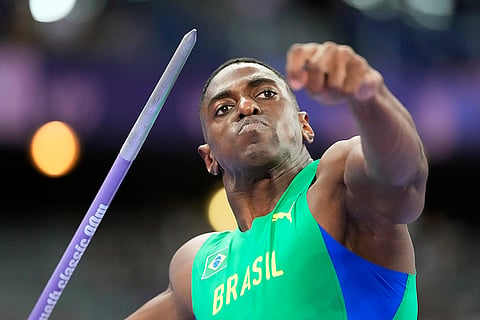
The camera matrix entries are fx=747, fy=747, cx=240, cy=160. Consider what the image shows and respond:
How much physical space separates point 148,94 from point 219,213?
330 cm

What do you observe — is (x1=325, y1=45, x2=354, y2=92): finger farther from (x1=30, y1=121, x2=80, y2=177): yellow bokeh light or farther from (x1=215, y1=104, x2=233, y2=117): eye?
(x1=30, y1=121, x2=80, y2=177): yellow bokeh light

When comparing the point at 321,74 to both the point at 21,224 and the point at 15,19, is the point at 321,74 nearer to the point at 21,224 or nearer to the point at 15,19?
the point at 15,19

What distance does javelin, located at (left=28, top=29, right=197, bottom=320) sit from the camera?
284 cm

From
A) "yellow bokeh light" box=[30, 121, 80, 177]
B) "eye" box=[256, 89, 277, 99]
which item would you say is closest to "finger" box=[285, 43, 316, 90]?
"eye" box=[256, 89, 277, 99]

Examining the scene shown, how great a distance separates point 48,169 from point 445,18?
592 cm

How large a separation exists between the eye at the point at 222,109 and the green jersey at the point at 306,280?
0.49 m

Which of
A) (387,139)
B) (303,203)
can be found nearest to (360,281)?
(303,203)

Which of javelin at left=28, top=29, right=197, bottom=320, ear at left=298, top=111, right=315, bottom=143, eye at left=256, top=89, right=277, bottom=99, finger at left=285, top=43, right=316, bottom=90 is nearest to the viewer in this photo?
Answer: finger at left=285, top=43, right=316, bottom=90

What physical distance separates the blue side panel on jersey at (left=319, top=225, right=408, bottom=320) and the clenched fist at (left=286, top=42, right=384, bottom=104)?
2.71ft

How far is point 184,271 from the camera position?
3.52 m

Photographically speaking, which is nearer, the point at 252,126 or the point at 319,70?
the point at 319,70

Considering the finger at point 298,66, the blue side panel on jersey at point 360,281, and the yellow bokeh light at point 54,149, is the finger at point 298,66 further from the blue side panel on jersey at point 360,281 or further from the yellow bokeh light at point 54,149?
the yellow bokeh light at point 54,149

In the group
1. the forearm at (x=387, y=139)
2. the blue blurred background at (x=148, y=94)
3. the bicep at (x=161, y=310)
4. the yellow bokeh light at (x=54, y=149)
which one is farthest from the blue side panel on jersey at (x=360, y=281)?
the yellow bokeh light at (x=54, y=149)

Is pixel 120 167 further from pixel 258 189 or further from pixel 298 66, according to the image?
pixel 298 66
